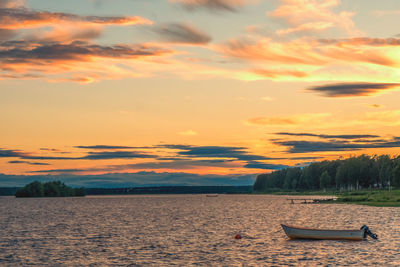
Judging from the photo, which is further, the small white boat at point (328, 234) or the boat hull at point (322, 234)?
the boat hull at point (322, 234)

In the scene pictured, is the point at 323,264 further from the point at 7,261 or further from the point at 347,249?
the point at 7,261

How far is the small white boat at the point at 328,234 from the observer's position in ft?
253

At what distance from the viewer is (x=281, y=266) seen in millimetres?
56344

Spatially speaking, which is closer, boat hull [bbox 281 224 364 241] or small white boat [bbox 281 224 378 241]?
small white boat [bbox 281 224 378 241]

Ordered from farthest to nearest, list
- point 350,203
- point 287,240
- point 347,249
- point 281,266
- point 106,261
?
1. point 350,203
2. point 287,240
3. point 347,249
4. point 106,261
5. point 281,266

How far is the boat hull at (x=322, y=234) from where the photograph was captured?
77.3 metres

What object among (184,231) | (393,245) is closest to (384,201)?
(184,231)

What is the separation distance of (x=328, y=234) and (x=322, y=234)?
0.88 meters

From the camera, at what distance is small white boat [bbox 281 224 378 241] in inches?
3034

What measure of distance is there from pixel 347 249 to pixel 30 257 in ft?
133

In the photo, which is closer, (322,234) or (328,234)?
(328,234)

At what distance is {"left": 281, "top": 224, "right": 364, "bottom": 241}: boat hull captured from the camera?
77.3 meters

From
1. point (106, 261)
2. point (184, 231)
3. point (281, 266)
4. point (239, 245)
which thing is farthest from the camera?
point (184, 231)

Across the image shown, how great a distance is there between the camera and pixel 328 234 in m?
79.0
